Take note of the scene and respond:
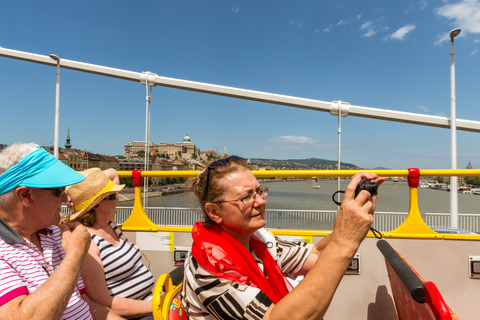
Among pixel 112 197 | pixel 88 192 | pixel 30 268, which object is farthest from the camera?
pixel 112 197

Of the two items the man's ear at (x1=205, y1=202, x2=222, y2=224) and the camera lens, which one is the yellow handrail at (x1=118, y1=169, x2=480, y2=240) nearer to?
the man's ear at (x1=205, y1=202, x2=222, y2=224)

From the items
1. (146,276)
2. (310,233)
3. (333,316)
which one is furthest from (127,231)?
(333,316)

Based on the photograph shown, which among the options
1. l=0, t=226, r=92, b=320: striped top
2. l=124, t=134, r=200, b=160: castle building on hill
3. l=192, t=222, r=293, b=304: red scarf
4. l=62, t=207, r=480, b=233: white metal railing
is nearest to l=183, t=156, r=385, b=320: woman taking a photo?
l=192, t=222, r=293, b=304: red scarf

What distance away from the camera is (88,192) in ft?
Answer: 5.76

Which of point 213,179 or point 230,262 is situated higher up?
point 213,179

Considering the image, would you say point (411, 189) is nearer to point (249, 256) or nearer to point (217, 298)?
point (249, 256)

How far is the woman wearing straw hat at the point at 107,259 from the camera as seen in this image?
153 centimetres

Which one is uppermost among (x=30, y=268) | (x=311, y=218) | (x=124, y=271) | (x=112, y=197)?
(x=112, y=197)

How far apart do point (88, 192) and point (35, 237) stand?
45 centimetres

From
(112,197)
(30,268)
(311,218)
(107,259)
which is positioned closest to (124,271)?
(107,259)

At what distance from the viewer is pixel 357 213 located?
85 cm

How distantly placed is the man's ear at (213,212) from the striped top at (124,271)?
814mm

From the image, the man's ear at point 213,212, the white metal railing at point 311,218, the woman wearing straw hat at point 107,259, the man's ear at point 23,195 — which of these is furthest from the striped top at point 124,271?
the white metal railing at point 311,218

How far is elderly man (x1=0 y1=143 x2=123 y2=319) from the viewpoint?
1.03 meters
